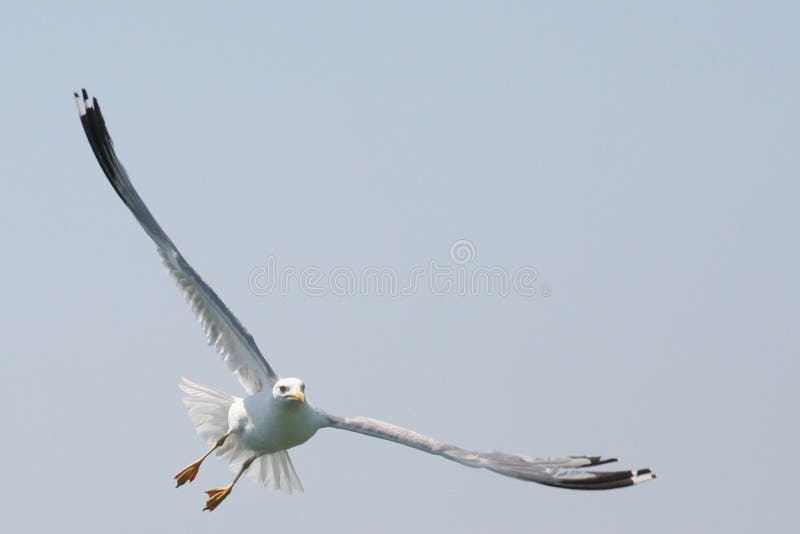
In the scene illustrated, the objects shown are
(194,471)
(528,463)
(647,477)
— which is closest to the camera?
(647,477)

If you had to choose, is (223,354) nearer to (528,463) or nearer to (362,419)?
(362,419)

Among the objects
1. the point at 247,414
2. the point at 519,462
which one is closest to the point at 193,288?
the point at 247,414

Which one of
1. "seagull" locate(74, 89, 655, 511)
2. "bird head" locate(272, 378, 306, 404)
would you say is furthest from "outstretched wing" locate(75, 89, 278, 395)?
"bird head" locate(272, 378, 306, 404)

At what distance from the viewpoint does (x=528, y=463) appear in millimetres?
13633

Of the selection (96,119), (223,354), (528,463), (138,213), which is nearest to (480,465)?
(528,463)

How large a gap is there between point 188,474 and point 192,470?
63mm

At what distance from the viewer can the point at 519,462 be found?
13.7 metres

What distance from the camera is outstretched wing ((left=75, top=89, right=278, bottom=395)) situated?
1425cm

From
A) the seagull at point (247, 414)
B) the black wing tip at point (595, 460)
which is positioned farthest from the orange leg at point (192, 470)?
the black wing tip at point (595, 460)

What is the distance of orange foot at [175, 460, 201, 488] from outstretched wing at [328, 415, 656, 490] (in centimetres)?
139

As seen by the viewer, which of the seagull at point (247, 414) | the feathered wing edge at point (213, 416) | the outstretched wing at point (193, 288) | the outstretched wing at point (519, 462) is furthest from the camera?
the feathered wing edge at point (213, 416)

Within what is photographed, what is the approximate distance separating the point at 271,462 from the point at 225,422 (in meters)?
0.72

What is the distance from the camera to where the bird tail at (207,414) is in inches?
592

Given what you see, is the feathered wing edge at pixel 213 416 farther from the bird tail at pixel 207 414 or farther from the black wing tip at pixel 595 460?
the black wing tip at pixel 595 460
